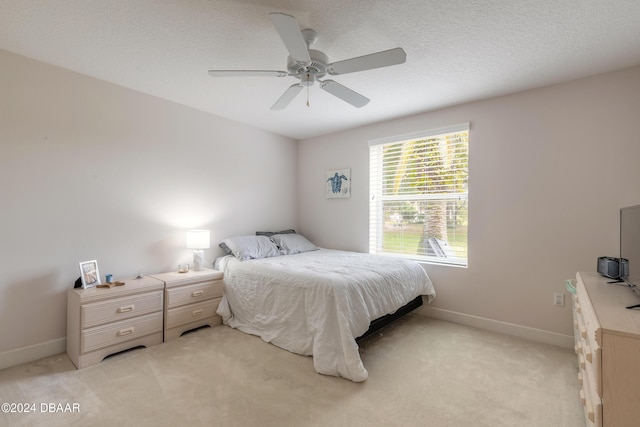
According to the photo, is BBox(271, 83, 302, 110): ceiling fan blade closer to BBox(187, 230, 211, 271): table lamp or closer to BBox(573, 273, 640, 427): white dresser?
BBox(187, 230, 211, 271): table lamp

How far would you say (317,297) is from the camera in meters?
2.30

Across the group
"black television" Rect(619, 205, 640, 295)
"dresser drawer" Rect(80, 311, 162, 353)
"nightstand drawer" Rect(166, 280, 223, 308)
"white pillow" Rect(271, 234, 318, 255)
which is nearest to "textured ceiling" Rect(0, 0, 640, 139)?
"black television" Rect(619, 205, 640, 295)

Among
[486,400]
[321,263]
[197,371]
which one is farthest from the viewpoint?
[321,263]

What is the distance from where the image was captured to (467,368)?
7.34 feet

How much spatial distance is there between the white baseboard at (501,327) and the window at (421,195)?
57 centimetres

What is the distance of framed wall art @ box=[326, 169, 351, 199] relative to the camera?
4.12m

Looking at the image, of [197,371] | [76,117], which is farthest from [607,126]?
[76,117]

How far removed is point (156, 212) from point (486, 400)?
3.28 meters

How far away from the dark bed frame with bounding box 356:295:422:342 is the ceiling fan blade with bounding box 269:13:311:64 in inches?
79.1

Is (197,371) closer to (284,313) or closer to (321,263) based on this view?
(284,313)

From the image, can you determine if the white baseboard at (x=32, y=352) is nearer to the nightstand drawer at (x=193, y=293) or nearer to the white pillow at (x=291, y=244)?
the nightstand drawer at (x=193, y=293)

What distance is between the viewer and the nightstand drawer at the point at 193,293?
273 centimetres

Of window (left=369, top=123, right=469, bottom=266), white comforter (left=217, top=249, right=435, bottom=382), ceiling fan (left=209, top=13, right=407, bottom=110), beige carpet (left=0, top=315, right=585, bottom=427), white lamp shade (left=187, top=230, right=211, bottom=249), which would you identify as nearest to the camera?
ceiling fan (left=209, top=13, right=407, bottom=110)

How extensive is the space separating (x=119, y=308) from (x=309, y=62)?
242cm
